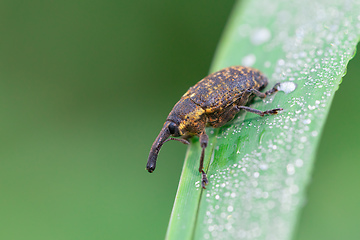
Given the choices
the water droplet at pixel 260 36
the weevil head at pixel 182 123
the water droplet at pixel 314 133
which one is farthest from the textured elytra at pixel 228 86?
the water droplet at pixel 314 133

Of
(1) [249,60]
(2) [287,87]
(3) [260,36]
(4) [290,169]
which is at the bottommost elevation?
(4) [290,169]

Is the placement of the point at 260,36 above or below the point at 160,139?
above

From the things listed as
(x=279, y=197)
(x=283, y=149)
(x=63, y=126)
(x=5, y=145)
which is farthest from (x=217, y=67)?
(x=5, y=145)

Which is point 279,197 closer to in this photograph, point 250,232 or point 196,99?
point 250,232

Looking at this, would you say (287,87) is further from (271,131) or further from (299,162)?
(299,162)

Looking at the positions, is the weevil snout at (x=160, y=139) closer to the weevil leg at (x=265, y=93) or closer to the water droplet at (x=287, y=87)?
the weevil leg at (x=265, y=93)

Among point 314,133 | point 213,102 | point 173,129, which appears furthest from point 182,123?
point 314,133
